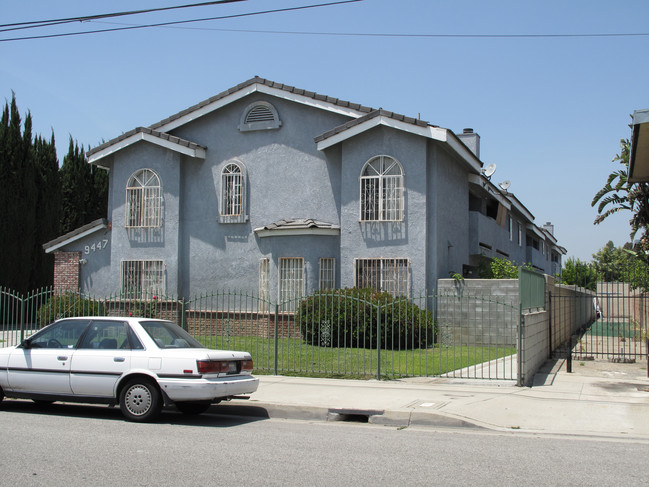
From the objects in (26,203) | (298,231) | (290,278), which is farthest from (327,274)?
(26,203)

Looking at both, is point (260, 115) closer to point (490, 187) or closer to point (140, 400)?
point (490, 187)

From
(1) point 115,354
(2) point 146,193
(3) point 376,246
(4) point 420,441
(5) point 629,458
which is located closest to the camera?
(5) point 629,458

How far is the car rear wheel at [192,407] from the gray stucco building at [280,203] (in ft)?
34.1

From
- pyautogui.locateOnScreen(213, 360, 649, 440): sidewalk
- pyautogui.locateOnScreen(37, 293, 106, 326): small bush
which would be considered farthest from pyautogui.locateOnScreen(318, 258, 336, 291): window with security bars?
pyautogui.locateOnScreen(213, 360, 649, 440): sidewalk

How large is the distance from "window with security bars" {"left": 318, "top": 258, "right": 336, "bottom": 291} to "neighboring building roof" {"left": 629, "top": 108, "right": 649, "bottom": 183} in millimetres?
8727

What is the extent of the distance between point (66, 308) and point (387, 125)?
10947mm

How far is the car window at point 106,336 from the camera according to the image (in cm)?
998

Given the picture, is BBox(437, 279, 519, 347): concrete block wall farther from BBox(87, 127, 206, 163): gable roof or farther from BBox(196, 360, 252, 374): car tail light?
BBox(196, 360, 252, 374): car tail light

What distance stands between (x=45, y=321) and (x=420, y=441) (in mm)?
16005

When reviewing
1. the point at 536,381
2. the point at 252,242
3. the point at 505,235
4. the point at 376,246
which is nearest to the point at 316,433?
the point at 536,381

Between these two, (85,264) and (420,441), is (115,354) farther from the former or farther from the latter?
(85,264)

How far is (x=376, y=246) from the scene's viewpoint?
20.6m

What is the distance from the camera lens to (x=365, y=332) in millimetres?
18109

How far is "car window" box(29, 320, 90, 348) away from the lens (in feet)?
33.8
